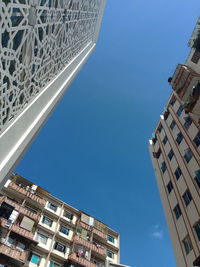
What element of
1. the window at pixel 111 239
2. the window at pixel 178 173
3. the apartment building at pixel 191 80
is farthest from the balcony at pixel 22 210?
the apartment building at pixel 191 80

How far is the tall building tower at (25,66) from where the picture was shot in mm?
6773

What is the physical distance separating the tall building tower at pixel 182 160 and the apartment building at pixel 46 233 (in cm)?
540

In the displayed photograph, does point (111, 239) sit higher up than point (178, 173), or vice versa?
point (111, 239)

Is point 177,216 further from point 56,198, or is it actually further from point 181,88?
point 56,198

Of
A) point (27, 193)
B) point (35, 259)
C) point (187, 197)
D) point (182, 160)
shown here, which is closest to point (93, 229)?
point (35, 259)

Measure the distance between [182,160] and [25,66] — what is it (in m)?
14.0

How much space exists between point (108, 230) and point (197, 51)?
2235 centimetres

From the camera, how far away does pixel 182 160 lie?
56.3ft

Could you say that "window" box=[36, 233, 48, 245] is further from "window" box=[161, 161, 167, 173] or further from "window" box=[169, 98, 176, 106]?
"window" box=[169, 98, 176, 106]

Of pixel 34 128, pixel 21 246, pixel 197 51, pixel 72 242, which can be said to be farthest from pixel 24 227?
pixel 197 51

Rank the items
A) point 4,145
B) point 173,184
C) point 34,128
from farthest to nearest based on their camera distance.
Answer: point 173,184
point 34,128
point 4,145

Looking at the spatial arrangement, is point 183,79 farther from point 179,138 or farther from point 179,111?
point 179,138

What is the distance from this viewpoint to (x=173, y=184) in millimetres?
17078

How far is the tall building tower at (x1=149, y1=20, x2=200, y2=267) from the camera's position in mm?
13299
